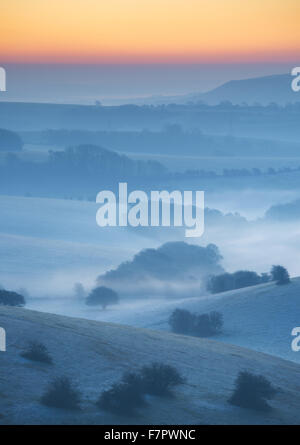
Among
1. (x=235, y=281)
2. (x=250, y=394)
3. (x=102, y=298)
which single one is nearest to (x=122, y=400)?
(x=250, y=394)

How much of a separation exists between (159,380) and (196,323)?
96.4ft

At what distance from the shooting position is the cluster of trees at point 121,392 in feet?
56.7

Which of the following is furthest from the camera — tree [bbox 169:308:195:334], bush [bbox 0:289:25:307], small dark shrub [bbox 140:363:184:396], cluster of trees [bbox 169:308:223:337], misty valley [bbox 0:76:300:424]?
bush [bbox 0:289:25:307]

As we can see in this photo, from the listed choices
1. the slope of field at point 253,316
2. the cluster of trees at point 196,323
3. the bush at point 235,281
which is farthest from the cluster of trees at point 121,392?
the bush at point 235,281

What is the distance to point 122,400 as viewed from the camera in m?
17.6

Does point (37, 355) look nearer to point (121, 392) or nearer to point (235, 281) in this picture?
point (121, 392)

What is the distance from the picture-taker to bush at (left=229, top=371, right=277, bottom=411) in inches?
760

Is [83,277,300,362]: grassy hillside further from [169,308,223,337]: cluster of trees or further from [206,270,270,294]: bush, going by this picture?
[206,270,270,294]: bush

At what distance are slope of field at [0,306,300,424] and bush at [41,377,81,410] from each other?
0.18m

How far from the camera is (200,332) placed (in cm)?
4616

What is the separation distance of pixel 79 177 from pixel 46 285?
100465 millimetres

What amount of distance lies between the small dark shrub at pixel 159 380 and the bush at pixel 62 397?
1.93 meters

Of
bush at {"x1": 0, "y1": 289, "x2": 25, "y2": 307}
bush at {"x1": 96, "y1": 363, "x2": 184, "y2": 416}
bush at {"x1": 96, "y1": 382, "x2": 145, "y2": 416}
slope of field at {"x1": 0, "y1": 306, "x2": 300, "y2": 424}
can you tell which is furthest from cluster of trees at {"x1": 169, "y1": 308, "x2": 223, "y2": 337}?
bush at {"x1": 96, "y1": 382, "x2": 145, "y2": 416}
